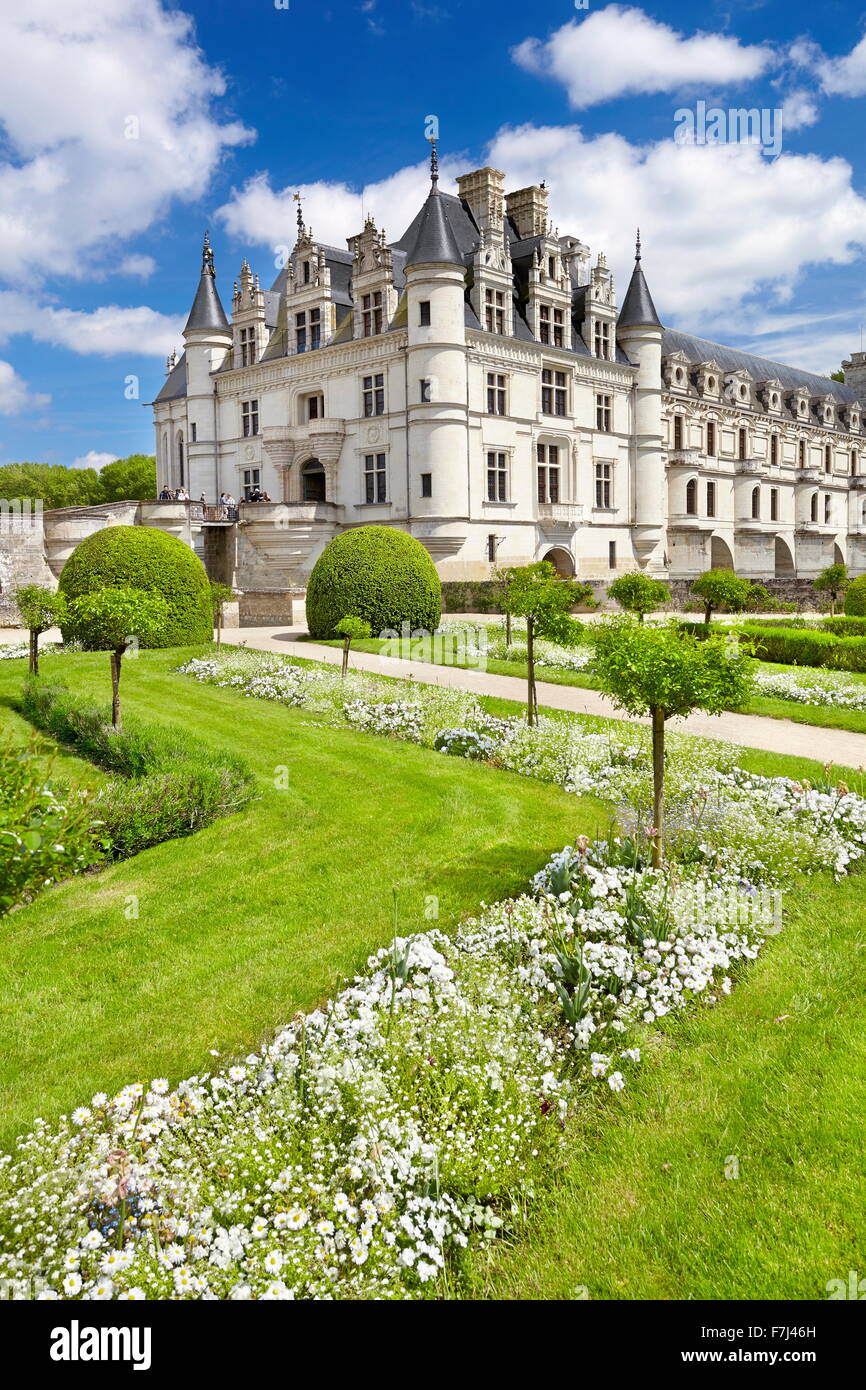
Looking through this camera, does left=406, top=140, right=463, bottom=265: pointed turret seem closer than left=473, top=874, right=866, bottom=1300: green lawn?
No

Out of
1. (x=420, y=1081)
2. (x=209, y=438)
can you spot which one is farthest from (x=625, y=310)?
(x=420, y=1081)

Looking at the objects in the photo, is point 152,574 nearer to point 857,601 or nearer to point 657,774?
point 657,774

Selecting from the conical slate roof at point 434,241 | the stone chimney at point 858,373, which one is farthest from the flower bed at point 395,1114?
the stone chimney at point 858,373

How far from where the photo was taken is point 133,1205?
398 cm

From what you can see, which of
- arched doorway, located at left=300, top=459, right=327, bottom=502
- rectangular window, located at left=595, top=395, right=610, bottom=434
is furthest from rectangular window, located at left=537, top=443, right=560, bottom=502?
arched doorway, located at left=300, top=459, right=327, bottom=502

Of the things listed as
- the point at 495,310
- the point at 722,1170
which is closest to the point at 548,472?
the point at 495,310

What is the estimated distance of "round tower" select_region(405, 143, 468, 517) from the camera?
31031 millimetres

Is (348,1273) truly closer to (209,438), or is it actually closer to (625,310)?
(209,438)

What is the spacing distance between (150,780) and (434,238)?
92.2 feet

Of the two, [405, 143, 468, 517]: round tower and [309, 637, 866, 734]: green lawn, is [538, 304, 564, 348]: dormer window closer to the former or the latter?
[405, 143, 468, 517]: round tower

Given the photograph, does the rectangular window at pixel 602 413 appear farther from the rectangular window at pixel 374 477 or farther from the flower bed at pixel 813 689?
the flower bed at pixel 813 689

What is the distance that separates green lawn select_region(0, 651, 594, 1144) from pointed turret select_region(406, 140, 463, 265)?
82.0ft

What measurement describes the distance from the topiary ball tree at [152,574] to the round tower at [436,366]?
1262 centimetres
